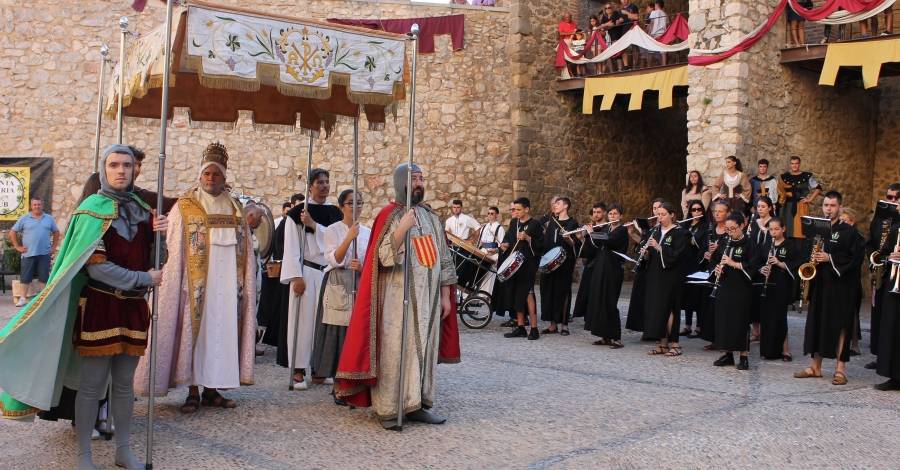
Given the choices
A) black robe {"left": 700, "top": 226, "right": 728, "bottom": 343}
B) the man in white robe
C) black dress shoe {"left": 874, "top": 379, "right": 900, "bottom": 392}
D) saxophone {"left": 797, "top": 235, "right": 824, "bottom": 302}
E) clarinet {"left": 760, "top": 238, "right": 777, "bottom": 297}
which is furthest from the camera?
black robe {"left": 700, "top": 226, "right": 728, "bottom": 343}

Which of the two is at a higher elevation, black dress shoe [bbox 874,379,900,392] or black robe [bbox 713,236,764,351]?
black robe [bbox 713,236,764,351]

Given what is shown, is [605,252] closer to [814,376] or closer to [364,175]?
[814,376]

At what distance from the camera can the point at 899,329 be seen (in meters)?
6.97

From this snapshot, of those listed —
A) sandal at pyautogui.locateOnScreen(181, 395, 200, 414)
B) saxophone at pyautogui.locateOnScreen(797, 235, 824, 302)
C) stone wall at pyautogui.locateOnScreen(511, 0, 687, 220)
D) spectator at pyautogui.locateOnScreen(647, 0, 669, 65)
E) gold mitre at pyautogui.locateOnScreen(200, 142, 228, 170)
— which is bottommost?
sandal at pyautogui.locateOnScreen(181, 395, 200, 414)

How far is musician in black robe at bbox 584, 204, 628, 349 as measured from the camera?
9.48 meters

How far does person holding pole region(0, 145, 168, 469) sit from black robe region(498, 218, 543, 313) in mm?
6309

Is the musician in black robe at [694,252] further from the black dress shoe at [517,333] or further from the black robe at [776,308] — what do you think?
the black dress shoe at [517,333]

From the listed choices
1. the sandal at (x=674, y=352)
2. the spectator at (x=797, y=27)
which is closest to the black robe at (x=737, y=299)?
the sandal at (x=674, y=352)

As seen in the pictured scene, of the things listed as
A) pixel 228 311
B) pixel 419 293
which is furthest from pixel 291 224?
pixel 419 293

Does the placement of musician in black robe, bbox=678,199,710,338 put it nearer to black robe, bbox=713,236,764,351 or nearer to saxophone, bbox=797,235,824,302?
black robe, bbox=713,236,764,351

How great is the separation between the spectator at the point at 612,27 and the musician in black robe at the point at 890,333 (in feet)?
35.1

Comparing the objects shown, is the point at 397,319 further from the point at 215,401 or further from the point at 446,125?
the point at 446,125

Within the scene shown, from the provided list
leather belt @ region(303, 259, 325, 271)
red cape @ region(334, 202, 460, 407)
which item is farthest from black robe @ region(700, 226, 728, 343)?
red cape @ region(334, 202, 460, 407)

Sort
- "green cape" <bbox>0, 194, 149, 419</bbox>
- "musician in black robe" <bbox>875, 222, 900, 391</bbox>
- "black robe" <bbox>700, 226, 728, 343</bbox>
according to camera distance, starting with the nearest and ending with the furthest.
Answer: "green cape" <bbox>0, 194, 149, 419</bbox>
"musician in black robe" <bbox>875, 222, 900, 391</bbox>
"black robe" <bbox>700, 226, 728, 343</bbox>
